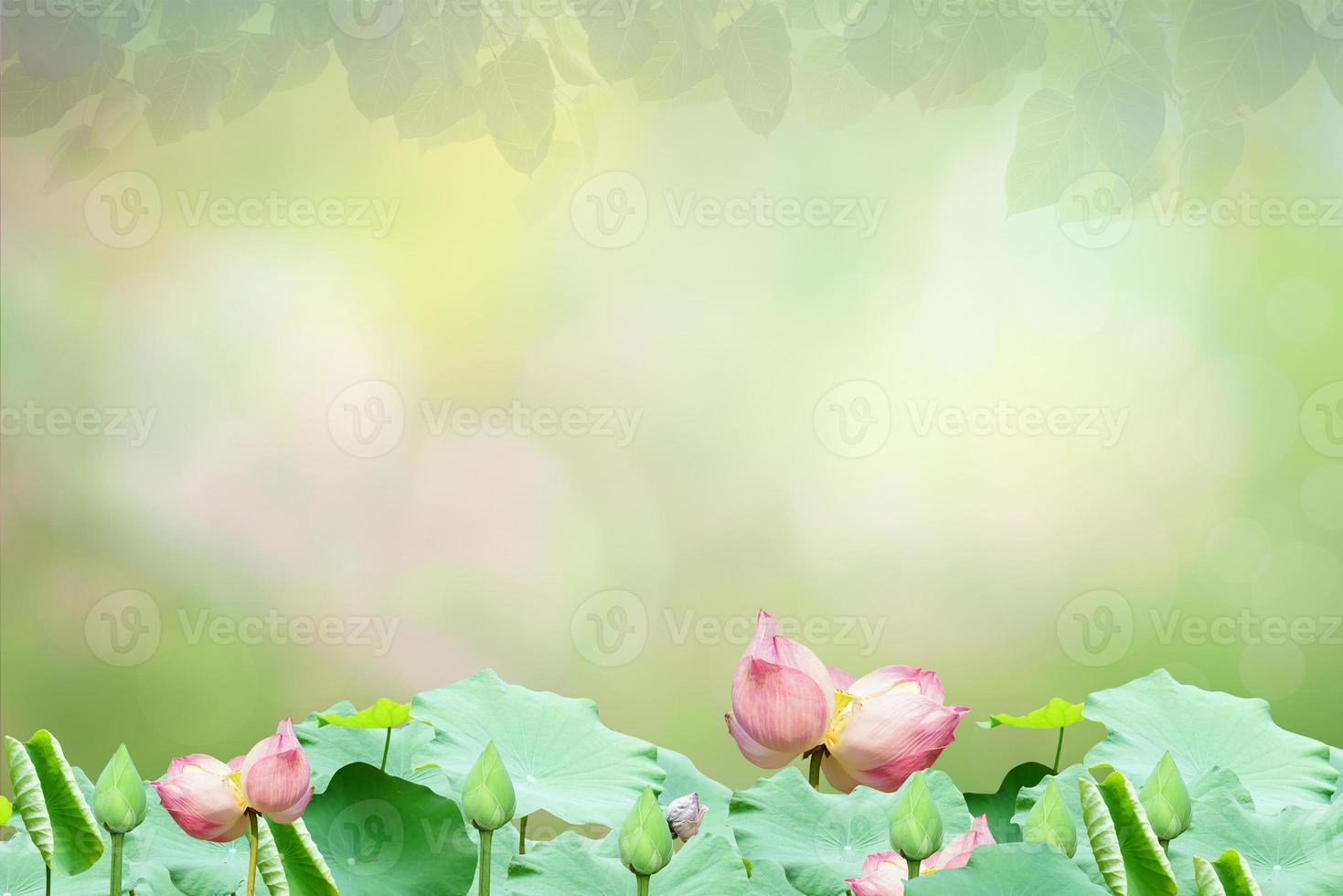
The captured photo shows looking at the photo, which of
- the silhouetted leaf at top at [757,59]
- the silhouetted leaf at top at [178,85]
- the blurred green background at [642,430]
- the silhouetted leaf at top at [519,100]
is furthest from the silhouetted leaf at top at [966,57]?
the silhouetted leaf at top at [178,85]

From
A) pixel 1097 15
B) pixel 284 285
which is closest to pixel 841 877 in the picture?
pixel 284 285

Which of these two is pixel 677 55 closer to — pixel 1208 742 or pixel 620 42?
pixel 620 42

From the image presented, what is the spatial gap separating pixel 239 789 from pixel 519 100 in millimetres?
1942

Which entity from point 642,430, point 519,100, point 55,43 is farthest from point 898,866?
point 55,43

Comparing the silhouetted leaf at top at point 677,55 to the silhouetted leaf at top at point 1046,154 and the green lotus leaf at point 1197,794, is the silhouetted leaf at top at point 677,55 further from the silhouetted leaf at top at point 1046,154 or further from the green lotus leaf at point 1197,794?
the green lotus leaf at point 1197,794

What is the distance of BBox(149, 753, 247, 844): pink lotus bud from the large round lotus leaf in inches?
2.8

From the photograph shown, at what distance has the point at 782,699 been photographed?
297 mm

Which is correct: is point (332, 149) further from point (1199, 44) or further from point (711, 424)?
point (1199, 44)

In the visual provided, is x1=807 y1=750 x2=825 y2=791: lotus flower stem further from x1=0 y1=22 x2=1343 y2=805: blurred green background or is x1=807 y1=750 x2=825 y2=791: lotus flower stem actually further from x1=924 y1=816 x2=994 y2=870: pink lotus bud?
x1=0 y1=22 x2=1343 y2=805: blurred green background

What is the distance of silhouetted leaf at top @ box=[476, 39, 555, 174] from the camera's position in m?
2.07

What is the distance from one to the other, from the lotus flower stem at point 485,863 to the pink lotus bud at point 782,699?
80mm

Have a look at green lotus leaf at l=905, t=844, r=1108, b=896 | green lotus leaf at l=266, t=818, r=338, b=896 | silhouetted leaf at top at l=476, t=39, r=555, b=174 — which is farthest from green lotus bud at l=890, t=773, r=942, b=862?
silhouetted leaf at top at l=476, t=39, r=555, b=174

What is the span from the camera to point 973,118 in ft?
6.82

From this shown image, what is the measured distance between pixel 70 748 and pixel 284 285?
91 cm
